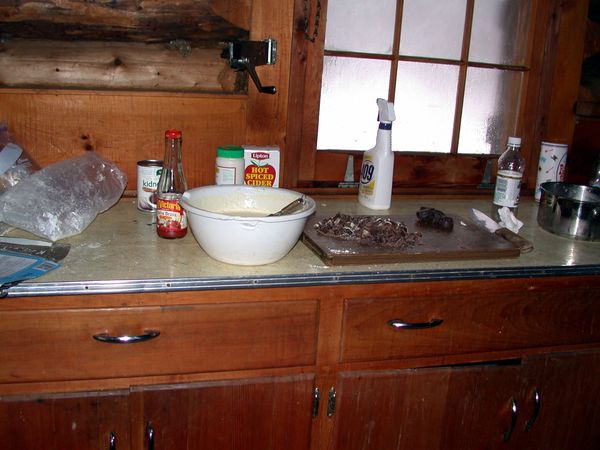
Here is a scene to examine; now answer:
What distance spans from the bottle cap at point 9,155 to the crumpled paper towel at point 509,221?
3.93 ft

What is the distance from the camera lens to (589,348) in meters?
1.41

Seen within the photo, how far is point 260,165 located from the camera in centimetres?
155

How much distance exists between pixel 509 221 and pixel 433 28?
0.65m

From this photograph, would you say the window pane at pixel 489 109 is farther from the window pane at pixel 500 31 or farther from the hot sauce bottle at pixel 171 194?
the hot sauce bottle at pixel 171 194

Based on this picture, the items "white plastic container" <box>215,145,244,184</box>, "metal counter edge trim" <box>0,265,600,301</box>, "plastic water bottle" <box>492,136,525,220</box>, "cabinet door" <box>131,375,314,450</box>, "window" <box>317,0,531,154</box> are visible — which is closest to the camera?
"metal counter edge trim" <box>0,265,600,301</box>

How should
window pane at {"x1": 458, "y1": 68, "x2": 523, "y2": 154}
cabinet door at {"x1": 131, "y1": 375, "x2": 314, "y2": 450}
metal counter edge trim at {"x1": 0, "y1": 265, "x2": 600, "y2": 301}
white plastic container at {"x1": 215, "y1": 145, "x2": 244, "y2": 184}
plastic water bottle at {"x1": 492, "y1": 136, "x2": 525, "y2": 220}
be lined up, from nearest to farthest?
metal counter edge trim at {"x1": 0, "y1": 265, "x2": 600, "y2": 301}, cabinet door at {"x1": 131, "y1": 375, "x2": 314, "y2": 450}, white plastic container at {"x1": 215, "y1": 145, "x2": 244, "y2": 184}, plastic water bottle at {"x1": 492, "y1": 136, "x2": 525, "y2": 220}, window pane at {"x1": 458, "y1": 68, "x2": 523, "y2": 154}

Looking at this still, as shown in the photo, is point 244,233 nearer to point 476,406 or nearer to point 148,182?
point 148,182

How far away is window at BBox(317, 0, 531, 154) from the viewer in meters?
1.73

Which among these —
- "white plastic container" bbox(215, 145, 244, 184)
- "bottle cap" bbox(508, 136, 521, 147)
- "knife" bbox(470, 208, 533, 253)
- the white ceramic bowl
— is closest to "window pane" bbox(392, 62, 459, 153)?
"bottle cap" bbox(508, 136, 521, 147)

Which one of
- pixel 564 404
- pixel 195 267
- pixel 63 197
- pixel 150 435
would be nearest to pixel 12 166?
pixel 63 197

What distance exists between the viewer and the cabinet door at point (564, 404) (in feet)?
4.56

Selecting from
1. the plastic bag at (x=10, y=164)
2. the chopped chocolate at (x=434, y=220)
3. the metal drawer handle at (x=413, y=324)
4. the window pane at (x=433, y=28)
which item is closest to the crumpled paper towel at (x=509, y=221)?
the chopped chocolate at (x=434, y=220)

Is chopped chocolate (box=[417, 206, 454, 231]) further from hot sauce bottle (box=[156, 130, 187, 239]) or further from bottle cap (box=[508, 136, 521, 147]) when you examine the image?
hot sauce bottle (box=[156, 130, 187, 239])

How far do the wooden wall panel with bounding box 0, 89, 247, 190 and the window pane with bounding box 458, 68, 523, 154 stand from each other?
2.41 ft
